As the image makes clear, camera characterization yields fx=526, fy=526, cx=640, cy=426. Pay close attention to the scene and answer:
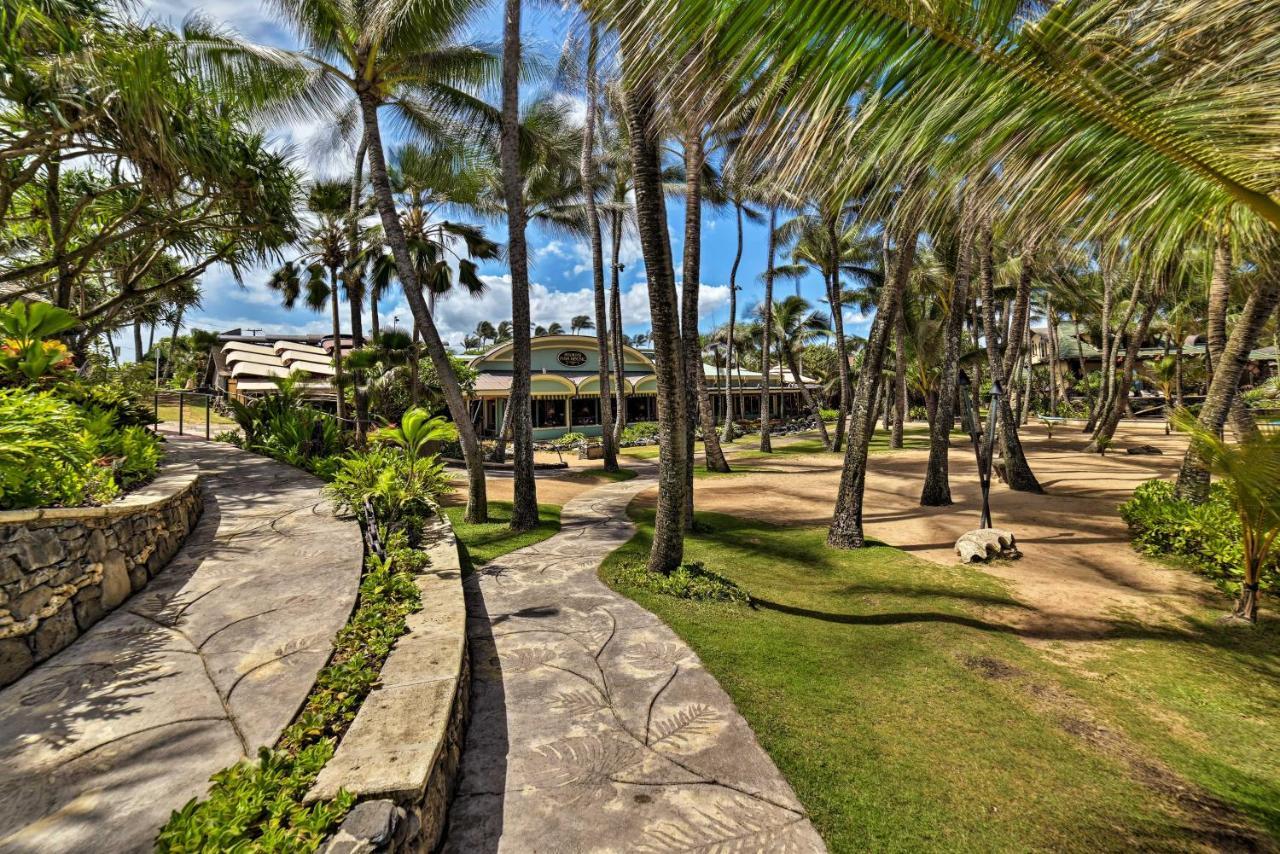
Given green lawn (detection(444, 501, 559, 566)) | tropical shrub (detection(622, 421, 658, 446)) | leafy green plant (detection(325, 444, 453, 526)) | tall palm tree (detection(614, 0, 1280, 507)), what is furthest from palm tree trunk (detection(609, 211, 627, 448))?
tall palm tree (detection(614, 0, 1280, 507))

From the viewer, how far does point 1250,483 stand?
3.75 meters

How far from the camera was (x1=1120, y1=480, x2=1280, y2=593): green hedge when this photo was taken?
6762mm

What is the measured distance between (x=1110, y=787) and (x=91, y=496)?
321 inches

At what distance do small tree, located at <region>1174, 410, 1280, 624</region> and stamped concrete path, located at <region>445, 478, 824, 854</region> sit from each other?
3553mm

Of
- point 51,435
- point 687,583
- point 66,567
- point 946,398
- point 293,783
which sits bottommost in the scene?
point 687,583

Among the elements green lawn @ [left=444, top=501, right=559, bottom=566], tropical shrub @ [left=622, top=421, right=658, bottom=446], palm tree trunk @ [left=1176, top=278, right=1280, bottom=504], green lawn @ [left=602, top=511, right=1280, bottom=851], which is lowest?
green lawn @ [left=602, top=511, right=1280, bottom=851]

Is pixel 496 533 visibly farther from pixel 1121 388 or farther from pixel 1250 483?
pixel 1121 388

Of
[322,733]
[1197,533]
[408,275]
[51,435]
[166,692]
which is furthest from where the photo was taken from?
[408,275]

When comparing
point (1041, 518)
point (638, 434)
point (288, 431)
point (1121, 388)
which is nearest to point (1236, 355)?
point (1041, 518)

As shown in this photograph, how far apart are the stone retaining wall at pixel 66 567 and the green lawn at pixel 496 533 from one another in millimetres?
3697

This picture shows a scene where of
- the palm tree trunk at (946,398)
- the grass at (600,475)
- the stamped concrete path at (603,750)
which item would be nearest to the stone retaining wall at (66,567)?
the stamped concrete path at (603,750)

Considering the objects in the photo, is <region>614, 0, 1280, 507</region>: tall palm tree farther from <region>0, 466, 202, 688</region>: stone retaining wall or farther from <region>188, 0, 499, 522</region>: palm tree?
<region>188, 0, 499, 522</region>: palm tree

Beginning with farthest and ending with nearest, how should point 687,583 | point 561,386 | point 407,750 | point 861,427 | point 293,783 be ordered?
point 561,386 → point 861,427 → point 687,583 → point 407,750 → point 293,783

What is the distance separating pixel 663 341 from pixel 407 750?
506 cm
